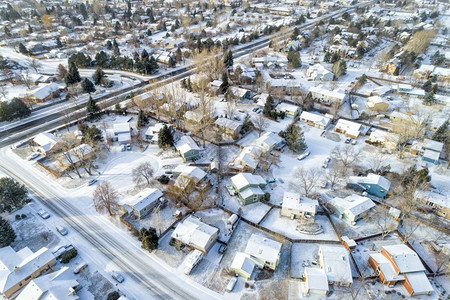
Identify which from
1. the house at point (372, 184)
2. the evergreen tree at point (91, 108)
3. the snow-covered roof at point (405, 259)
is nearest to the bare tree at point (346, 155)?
the house at point (372, 184)

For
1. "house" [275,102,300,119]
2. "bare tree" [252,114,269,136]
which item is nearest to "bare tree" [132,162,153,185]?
"bare tree" [252,114,269,136]

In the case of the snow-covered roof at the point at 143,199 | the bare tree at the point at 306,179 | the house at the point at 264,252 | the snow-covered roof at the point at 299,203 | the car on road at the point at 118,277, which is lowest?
the car on road at the point at 118,277

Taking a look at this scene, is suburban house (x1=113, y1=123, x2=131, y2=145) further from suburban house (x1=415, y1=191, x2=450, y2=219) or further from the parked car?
suburban house (x1=415, y1=191, x2=450, y2=219)

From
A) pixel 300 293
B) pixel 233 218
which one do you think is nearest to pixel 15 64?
pixel 233 218

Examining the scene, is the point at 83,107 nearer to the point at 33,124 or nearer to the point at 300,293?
the point at 33,124

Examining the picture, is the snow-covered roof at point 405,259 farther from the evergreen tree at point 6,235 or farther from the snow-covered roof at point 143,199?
the evergreen tree at point 6,235

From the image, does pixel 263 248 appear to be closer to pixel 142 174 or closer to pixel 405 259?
pixel 405 259

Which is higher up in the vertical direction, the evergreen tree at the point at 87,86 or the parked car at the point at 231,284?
the evergreen tree at the point at 87,86
